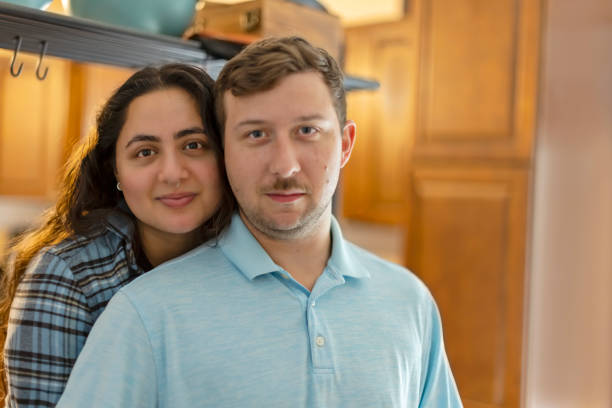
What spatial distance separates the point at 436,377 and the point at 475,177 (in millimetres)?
1311

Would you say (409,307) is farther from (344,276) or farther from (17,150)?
(17,150)

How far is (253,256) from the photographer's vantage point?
112 centimetres

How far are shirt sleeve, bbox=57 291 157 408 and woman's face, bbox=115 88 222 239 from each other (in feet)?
0.70

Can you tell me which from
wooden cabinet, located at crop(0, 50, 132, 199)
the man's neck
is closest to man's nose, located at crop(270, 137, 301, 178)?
the man's neck

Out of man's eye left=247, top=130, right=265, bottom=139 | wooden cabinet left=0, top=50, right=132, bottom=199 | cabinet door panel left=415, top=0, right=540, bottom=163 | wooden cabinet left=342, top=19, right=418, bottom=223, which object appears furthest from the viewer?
wooden cabinet left=0, top=50, right=132, bottom=199

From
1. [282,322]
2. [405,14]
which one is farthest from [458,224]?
[282,322]

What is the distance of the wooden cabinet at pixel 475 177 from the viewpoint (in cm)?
230

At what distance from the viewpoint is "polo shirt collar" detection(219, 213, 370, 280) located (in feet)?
3.62

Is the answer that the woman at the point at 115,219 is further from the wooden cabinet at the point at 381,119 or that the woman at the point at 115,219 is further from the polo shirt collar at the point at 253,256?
the wooden cabinet at the point at 381,119

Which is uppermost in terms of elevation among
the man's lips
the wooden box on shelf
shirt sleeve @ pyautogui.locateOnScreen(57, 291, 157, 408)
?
the wooden box on shelf

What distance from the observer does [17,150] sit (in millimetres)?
3566

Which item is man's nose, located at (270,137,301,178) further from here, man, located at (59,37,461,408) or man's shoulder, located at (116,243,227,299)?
man's shoulder, located at (116,243,227,299)

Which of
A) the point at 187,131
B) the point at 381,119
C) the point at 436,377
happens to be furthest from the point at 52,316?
the point at 381,119

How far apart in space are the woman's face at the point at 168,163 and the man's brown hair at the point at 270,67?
67 millimetres
